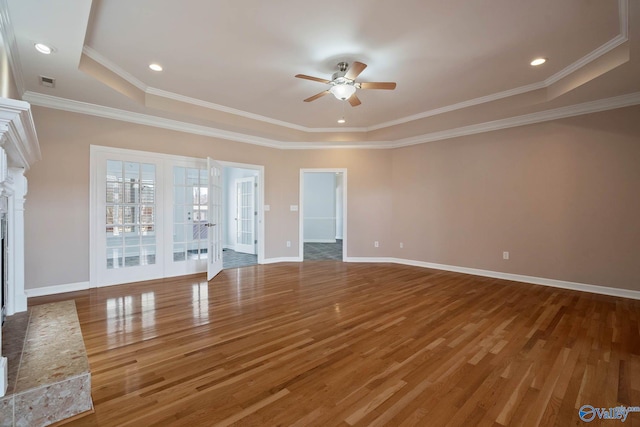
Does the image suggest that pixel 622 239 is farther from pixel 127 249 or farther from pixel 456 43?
pixel 127 249

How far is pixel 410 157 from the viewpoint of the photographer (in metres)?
6.17

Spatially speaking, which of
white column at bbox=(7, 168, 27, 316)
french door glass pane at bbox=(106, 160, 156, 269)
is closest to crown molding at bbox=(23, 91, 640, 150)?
french door glass pane at bbox=(106, 160, 156, 269)

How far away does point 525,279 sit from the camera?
4.73 meters

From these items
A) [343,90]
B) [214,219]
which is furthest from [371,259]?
[343,90]

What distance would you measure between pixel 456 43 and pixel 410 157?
3.29m

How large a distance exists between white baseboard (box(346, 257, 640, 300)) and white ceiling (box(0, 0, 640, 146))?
8.48 ft

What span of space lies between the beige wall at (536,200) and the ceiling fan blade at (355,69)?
336 centimetres

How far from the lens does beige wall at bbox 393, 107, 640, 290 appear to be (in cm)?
394

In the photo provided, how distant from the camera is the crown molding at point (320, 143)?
12.7 ft

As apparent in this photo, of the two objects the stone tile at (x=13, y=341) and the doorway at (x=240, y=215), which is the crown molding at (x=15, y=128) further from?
the doorway at (x=240, y=215)

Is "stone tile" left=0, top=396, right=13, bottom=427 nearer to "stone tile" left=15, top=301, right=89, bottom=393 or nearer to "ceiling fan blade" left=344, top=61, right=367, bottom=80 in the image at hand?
"stone tile" left=15, top=301, right=89, bottom=393

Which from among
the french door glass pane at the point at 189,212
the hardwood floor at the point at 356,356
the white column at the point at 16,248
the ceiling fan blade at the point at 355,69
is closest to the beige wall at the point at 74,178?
the french door glass pane at the point at 189,212

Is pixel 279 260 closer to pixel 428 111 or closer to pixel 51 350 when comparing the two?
pixel 428 111

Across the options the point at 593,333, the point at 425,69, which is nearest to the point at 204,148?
the point at 425,69
